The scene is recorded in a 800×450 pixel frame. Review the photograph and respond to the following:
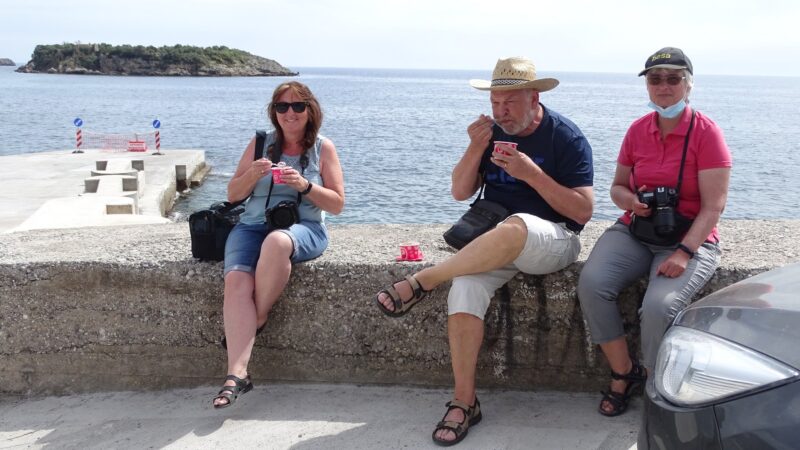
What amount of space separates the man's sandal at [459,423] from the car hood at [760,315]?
1.22 m

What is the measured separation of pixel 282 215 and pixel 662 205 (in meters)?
1.85

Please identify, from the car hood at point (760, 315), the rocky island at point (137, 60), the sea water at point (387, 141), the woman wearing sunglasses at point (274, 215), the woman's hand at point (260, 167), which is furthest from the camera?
the rocky island at point (137, 60)

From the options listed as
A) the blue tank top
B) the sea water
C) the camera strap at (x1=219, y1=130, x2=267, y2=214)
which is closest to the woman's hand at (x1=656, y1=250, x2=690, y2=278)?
the blue tank top

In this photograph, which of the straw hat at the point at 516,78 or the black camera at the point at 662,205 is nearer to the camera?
the black camera at the point at 662,205

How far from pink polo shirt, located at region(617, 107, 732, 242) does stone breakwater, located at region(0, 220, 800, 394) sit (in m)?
0.45

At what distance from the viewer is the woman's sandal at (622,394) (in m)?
3.63

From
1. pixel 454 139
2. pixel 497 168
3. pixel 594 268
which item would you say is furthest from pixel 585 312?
pixel 454 139

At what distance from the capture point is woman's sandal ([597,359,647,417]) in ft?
11.9

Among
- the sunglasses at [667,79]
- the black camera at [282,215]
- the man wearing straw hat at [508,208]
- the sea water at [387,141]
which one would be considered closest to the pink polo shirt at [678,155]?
the sunglasses at [667,79]

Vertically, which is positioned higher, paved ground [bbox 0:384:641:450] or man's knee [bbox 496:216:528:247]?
man's knee [bbox 496:216:528:247]

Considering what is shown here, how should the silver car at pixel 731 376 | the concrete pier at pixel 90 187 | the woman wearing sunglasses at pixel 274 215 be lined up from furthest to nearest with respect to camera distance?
the concrete pier at pixel 90 187, the woman wearing sunglasses at pixel 274 215, the silver car at pixel 731 376

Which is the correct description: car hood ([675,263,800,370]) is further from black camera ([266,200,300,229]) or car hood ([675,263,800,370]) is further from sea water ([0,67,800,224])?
sea water ([0,67,800,224])

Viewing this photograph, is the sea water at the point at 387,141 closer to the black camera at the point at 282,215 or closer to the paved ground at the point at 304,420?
the black camera at the point at 282,215

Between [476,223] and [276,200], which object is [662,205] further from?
[276,200]
